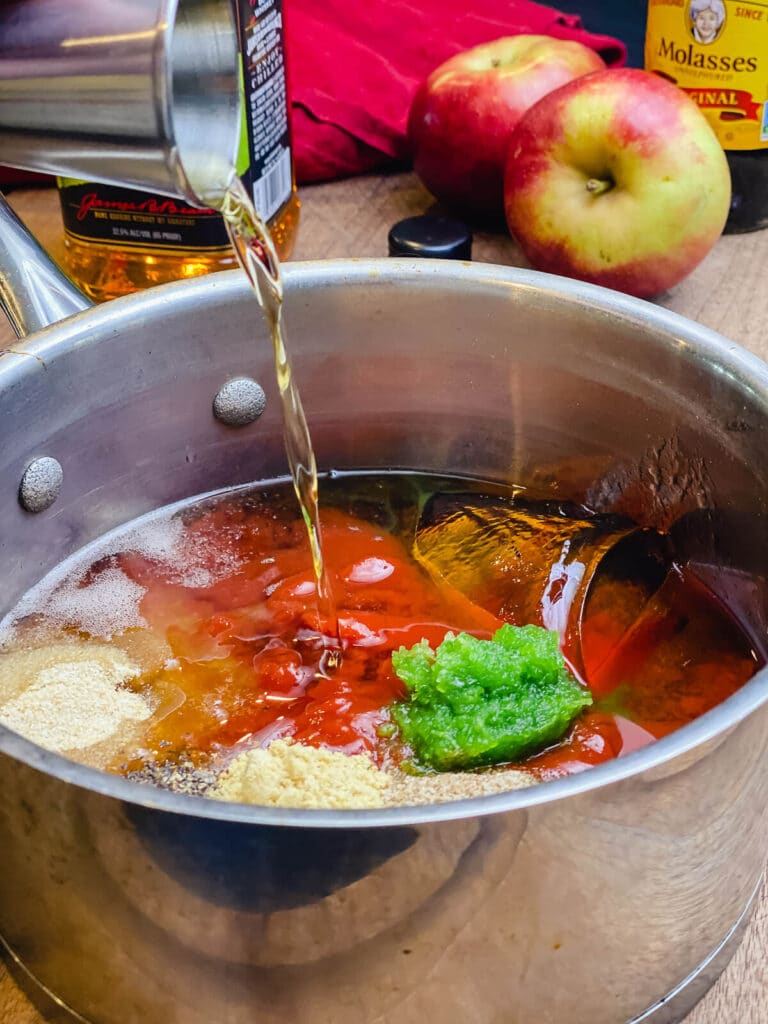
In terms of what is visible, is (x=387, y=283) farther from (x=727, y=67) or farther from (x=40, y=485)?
(x=727, y=67)

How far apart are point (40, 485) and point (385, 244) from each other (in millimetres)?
464

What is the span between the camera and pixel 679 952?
1.56ft

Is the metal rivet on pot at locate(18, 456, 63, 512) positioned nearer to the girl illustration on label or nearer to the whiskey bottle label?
the whiskey bottle label

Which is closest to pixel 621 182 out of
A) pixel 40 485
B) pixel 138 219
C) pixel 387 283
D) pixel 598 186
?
pixel 598 186

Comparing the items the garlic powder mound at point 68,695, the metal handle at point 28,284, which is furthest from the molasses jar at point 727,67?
→ the garlic powder mound at point 68,695

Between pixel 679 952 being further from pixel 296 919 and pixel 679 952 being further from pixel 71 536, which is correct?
pixel 71 536

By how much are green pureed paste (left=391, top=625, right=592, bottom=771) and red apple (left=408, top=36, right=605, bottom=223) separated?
0.59 meters

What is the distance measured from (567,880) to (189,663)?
300mm

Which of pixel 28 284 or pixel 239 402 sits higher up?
pixel 28 284

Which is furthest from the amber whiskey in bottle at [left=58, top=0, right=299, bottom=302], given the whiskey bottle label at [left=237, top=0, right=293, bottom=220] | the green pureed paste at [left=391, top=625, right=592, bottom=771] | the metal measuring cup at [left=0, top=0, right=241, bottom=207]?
the green pureed paste at [left=391, top=625, right=592, bottom=771]

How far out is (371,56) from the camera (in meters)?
1.22

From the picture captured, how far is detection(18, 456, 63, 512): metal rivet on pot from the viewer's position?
2.27 feet

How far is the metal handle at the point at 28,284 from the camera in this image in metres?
0.67

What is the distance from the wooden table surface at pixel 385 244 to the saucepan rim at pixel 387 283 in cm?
26
